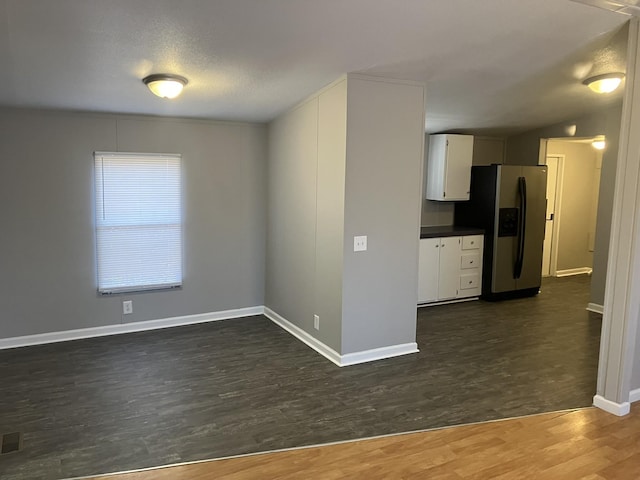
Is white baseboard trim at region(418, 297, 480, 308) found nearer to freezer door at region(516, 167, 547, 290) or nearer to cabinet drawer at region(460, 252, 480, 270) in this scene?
cabinet drawer at region(460, 252, 480, 270)

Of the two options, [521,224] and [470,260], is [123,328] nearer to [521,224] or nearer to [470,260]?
[470,260]

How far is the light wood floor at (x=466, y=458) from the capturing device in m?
2.39

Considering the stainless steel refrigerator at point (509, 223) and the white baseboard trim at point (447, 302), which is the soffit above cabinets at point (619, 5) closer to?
the stainless steel refrigerator at point (509, 223)

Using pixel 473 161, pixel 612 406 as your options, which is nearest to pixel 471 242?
pixel 473 161

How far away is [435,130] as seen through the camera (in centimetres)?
611

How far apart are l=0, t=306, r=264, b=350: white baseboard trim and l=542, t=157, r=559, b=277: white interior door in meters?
4.95

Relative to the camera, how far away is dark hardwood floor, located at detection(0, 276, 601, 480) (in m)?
2.70

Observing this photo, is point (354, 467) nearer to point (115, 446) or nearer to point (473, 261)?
point (115, 446)

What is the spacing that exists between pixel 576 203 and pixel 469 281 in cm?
317

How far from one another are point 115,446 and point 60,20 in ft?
7.65

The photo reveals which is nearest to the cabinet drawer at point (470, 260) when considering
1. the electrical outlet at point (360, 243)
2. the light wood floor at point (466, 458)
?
the electrical outlet at point (360, 243)

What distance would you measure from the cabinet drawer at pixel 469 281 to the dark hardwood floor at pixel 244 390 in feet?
3.45

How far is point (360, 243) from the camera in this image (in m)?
3.81

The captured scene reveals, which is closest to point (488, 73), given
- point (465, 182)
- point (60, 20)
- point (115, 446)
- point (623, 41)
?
point (623, 41)
